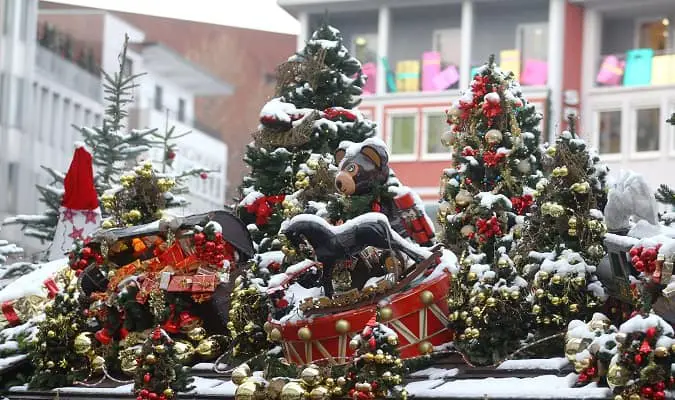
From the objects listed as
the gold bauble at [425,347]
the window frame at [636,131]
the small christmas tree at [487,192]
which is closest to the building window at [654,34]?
the window frame at [636,131]

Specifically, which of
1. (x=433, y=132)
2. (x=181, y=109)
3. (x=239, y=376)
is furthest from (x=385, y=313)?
(x=181, y=109)

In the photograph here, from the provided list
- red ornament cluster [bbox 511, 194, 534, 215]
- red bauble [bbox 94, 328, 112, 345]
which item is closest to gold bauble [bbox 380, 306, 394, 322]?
red ornament cluster [bbox 511, 194, 534, 215]

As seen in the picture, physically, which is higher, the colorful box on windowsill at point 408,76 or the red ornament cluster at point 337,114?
the colorful box on windowsill at point 408,76

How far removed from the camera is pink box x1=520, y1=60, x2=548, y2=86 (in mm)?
44688

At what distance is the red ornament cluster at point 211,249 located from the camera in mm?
16797

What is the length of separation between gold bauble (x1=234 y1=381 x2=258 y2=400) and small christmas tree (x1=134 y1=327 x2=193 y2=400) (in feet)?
4.33

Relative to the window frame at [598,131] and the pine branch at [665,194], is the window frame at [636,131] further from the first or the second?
the pine branch at [665,194]

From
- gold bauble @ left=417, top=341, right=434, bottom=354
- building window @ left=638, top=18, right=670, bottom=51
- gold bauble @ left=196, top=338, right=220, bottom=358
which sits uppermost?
building window @ left=638, top=18, right=670, bottom=51

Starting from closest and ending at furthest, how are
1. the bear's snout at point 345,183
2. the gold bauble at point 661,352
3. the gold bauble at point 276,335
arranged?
the gold bauble at point 661,352, the gold bauble at point 276,335, the bear's snout at point 345,183

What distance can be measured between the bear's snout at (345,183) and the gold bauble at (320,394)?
196 centimetres

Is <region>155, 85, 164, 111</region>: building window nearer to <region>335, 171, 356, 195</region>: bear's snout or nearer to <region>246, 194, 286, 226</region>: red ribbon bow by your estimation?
<region>246, 194, 286, 226</region>: red ribbon bow

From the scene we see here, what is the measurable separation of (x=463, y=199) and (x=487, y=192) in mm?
257

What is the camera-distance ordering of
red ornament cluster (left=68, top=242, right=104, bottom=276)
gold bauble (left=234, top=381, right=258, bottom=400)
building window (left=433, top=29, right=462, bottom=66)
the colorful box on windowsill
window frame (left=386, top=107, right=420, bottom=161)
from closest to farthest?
1. gold bauble (left=234, top=381, right=258, bottom=400)
2. red ornament cluster (left=68, top=242, right=104, bottom=276)
3. window frame (left=386, top=107, right=420, bottom=161)
4. building window (left=433, top=29, right=462, bottom=66)
5. the colorful box on windowsill

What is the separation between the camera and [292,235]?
50.1ft
